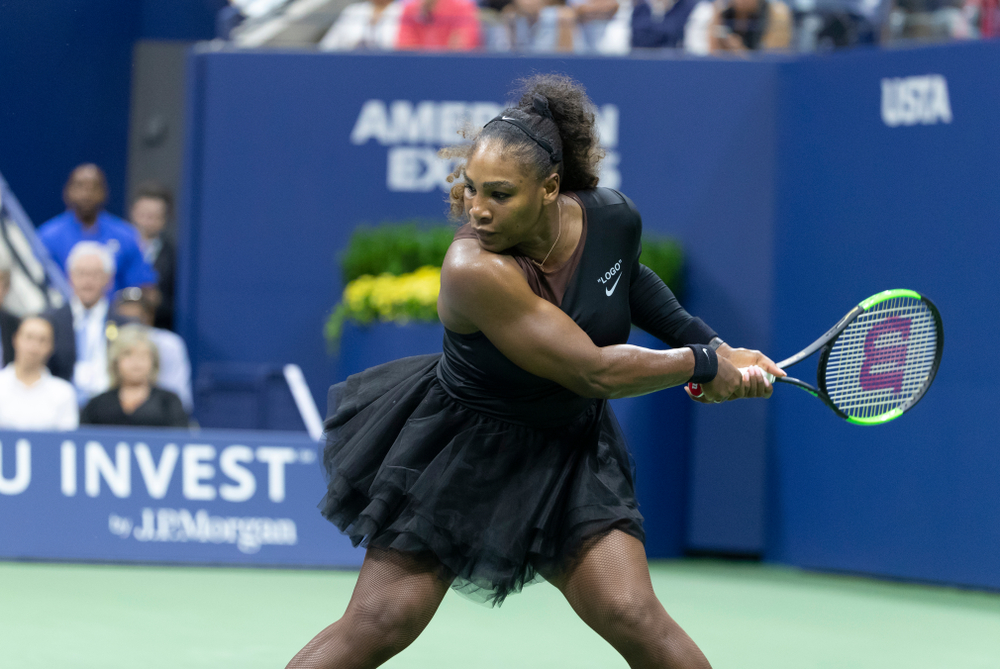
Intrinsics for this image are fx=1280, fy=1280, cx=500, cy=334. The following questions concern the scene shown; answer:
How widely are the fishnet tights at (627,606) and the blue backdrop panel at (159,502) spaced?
3266mm

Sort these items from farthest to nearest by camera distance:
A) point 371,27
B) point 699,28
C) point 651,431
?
1. point 371,27
2. point 699,28
3. point 651,431

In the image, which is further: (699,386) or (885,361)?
(885,361)

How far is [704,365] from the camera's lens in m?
2.86

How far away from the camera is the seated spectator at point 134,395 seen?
6.39m

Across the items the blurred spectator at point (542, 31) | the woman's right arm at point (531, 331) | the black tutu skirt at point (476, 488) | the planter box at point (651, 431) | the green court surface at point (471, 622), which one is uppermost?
the blurred spectator at point (542, 31)

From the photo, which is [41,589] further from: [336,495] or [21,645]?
[336,495]

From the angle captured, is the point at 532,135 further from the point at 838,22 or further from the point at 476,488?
the point at 838,22

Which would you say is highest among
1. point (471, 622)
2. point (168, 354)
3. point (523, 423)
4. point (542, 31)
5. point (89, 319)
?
point (542, 31)

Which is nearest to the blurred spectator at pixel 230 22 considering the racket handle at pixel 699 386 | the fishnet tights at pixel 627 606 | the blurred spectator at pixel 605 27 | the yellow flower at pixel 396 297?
the yellow flower at pixel 396 297

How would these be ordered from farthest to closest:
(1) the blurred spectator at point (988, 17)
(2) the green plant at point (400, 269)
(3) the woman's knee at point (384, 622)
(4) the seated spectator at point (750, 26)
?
(4) the seated spectator at point (750, 26)
(2) the green plant at point (400, 269)
(1) the blurred spectator at point (988, 17)
(3) the woman's knee at point (384, 622)

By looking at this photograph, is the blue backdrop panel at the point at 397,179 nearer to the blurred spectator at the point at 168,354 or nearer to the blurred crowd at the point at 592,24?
the blurred crowd at the point at 592,24

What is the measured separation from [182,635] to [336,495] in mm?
1891

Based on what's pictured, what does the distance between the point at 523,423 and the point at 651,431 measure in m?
3.66

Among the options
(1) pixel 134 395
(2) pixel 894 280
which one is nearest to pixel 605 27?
(2) pixel 894 280
